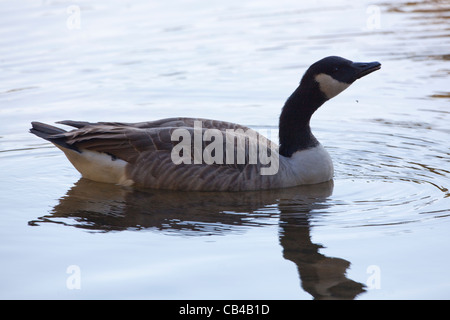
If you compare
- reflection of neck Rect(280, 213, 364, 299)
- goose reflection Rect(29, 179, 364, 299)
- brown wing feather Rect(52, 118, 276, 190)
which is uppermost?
brown wing feather Rect(52, 118, 276, 190)

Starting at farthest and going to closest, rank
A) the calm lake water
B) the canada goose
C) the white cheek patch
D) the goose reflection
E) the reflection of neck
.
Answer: the white cheek patch, the canada goose, the goose reflection, the calm lake water, the reflection of neck

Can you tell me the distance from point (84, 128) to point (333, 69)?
319 cm

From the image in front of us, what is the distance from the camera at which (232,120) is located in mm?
12602

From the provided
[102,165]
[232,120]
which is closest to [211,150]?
[102,165]

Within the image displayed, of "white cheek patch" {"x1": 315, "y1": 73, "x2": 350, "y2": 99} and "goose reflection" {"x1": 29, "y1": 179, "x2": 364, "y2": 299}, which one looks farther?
"white cheek patch" {"x1": 315, "y1": 73, "x2": 350, "y2": 99}

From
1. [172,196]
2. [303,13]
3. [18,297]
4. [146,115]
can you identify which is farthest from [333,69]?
[303,13]

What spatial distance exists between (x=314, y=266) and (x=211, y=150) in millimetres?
2668

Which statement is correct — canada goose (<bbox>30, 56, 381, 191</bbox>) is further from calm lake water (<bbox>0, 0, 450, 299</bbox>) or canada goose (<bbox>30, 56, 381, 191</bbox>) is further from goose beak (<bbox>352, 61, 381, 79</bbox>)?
calm lake water (<bbox>0, 0, 450, 299</bbox>)

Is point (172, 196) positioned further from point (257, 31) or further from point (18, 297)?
point (257, 31)

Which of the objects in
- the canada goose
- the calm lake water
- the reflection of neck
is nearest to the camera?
the reflection of neck

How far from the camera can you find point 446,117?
12.2 meters

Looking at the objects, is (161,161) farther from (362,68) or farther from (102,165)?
(362,68)

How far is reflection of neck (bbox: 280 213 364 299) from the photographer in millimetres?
6707

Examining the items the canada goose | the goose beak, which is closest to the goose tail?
the canada goose
